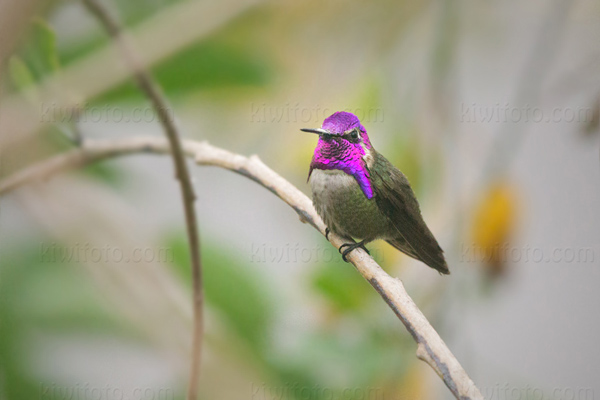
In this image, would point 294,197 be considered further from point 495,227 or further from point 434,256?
point 495,227

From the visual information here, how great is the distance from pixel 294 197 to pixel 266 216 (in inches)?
37.1

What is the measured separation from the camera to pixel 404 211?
1.21m

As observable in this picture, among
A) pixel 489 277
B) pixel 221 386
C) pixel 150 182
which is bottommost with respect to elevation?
pixel 221 386

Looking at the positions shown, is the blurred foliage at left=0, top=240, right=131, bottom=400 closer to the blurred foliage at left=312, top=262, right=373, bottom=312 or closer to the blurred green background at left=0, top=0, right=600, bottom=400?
the blurred green background at left=0, top=0, right=600, bottom=400

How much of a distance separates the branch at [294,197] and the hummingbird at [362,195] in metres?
0.05

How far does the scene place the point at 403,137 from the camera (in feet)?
6.39

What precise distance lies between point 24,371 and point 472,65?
8.02ft

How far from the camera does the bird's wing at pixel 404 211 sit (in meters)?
1.16

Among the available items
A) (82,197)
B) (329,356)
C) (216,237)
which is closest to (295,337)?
(329,356)

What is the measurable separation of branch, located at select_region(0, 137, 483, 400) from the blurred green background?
0.05 meters

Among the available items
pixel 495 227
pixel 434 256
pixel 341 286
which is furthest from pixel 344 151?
pixel 341 286

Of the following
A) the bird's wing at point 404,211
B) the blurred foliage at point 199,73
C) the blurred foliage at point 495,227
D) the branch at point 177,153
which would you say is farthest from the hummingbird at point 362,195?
the blurred foliage at point 199,73

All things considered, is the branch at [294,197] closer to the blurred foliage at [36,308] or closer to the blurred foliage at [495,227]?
the blurred foliage at [36,308]

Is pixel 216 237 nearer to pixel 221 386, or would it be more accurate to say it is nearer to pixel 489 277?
pixel 221 386
